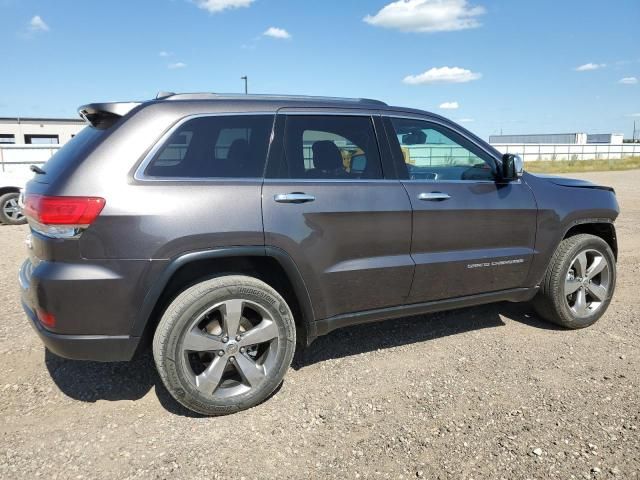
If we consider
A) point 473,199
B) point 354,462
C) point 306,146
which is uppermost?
point 306,146

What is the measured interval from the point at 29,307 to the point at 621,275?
6063mm

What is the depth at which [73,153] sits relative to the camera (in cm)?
271

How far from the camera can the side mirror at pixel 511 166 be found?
3.63 m

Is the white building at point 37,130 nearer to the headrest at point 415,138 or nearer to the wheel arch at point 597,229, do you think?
the headrest at point 415,138

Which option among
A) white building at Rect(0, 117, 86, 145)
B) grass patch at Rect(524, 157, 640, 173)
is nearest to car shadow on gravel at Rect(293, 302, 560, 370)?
grass patch at Rect(524, 157, 640, 173)

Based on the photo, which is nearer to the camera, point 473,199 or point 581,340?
point 473,199

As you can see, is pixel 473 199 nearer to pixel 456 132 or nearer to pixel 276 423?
pixel 456 132

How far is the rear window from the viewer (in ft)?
8.66

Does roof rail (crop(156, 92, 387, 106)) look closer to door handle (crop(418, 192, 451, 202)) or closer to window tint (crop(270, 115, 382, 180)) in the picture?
window tint (crop(270, 115, 382, 180))

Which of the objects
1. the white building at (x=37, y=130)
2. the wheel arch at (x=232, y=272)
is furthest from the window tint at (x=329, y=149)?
the white building at (x=37, y=130)

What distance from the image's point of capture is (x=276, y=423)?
113 inches

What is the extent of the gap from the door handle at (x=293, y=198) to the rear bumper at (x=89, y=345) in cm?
111

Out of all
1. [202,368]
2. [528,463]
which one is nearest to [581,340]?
[528,463]

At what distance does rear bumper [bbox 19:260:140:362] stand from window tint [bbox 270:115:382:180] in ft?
4.17
